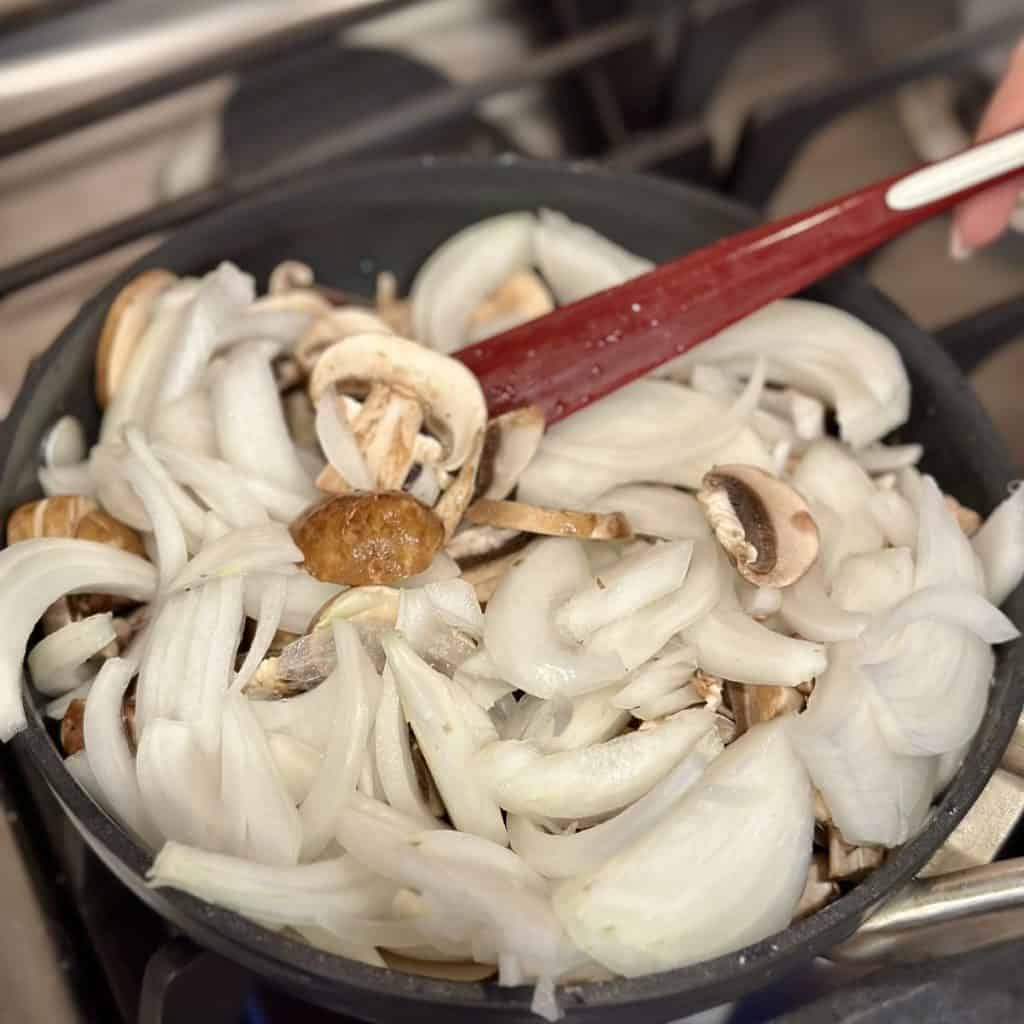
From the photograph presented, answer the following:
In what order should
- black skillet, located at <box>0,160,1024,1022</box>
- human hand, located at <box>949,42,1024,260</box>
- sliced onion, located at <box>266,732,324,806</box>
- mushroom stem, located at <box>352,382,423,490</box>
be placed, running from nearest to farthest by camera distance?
black skillet, located at <box>0,160,1024,1022</box>
sliced onion, located at <box>266,732,324,806</box>
mushroom stem, located at <box>352,382,423,490</box>
human hand, located at <box>949,42,1024,260</box>

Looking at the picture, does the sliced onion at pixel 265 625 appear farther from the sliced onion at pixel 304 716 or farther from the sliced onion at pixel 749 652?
the sliced onion at pixel 749 652

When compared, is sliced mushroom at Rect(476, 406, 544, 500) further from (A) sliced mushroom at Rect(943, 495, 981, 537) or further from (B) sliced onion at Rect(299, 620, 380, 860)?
(A) sliced mushroom at Rect(943, 495, 981, 537)

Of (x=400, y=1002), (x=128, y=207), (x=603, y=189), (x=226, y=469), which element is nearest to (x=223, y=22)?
(x=128, y=207)

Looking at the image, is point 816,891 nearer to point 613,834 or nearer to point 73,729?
point 613,834

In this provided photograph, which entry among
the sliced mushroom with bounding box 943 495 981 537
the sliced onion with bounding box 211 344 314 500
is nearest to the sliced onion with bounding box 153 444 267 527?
the sliced onion with bounding box 211 344 314 500

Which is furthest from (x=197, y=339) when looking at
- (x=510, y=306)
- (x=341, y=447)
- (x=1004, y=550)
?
(x=1004, y=550)

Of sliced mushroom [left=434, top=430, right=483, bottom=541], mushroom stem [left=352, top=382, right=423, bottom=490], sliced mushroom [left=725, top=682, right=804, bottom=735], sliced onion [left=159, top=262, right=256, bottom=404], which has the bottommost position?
sliced mushroom [left=725, top=682, right=804, bottom=735]

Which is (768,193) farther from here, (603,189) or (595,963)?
(595,963)
